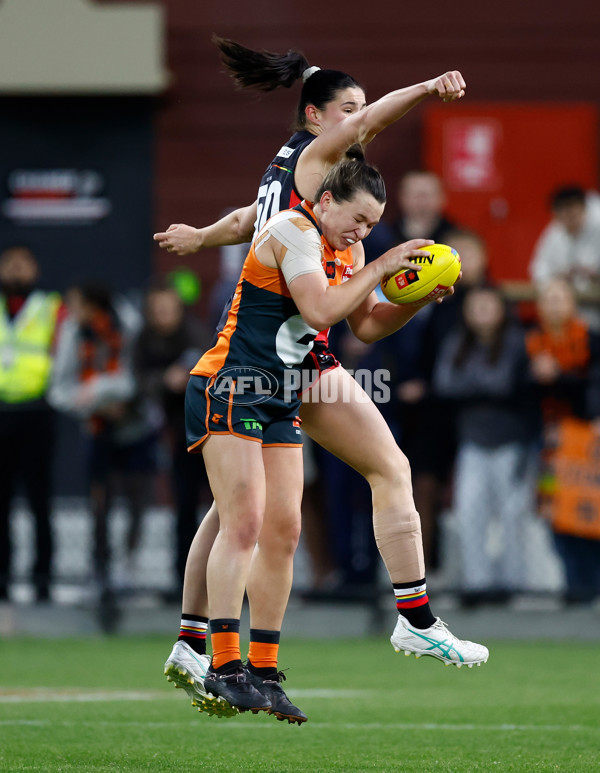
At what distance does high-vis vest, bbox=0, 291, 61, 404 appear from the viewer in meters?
9.93

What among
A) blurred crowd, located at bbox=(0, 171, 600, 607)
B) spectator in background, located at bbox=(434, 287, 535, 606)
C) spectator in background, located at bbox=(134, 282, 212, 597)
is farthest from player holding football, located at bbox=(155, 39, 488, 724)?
spectator in background, located at bbox=(134, 282, 212, 597)

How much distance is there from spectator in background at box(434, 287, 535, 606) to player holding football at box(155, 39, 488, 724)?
4042 millimetres

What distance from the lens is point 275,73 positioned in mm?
5520

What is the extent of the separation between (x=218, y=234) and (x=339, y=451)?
Answer: 111 cm

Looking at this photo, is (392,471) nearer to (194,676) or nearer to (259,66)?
(194,676)

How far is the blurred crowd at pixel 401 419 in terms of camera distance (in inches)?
367

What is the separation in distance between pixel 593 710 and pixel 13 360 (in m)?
5.22

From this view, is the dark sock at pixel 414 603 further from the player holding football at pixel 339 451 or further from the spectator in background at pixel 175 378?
the spectator in background at pixel 175 378

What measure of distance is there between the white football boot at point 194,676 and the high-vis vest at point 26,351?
16.1ft

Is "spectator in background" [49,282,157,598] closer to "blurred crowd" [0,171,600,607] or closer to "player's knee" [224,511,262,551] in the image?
"blurred crowd" [0,171,600,607]

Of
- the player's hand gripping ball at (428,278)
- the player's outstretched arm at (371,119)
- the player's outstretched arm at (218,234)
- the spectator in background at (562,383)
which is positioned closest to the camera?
the player's outstretched arm at (371,119)

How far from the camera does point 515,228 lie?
13.6 metres

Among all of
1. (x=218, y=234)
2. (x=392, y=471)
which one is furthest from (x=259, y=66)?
(x=392, y=471)

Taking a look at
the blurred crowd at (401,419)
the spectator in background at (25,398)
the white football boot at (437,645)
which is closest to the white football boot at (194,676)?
the white football boot at (437,645)
